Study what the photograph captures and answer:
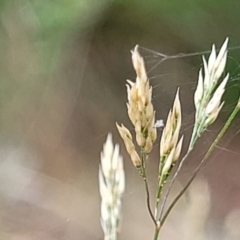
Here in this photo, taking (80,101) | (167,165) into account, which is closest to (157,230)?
(167,165)

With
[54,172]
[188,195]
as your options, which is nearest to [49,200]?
[54,172]

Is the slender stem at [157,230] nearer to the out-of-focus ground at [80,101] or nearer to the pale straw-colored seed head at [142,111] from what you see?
the pale straw-colored seed head at [142,111]

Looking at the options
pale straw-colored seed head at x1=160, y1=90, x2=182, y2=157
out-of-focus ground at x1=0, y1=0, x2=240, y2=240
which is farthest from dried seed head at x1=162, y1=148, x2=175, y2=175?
out-of-focus ground at x1=0, y1=0, x2=240, y2=240

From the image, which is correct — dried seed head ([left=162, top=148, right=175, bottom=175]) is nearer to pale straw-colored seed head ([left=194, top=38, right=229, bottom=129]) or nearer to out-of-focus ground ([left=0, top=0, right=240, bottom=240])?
pale straw-colored seed head ([left=194, top=38, right=229, bottom=129])

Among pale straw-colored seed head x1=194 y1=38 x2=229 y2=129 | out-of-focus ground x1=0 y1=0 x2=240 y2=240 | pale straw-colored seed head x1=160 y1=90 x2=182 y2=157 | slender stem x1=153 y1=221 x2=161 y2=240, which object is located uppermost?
out-of-focus ground x1=0 y1=0 x2=240 y2=240

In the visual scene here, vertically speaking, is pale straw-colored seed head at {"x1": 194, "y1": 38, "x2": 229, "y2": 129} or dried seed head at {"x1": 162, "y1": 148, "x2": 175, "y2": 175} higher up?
pale straw-colored seed head at {"x1": 194, "y1": 38, "x2": 229, "y2": 129}

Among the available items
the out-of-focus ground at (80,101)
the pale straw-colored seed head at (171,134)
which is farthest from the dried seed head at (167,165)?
the out-of-focus ground at (80,101)

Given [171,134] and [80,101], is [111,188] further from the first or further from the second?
[80,101]

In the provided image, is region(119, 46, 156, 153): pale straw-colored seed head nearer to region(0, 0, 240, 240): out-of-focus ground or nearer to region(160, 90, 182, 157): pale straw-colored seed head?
region(160, 90, 182, 157): pale straw-colored seed head

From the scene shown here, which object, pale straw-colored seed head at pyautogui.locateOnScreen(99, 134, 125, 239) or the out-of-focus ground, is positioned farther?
the out-of-focus ground
